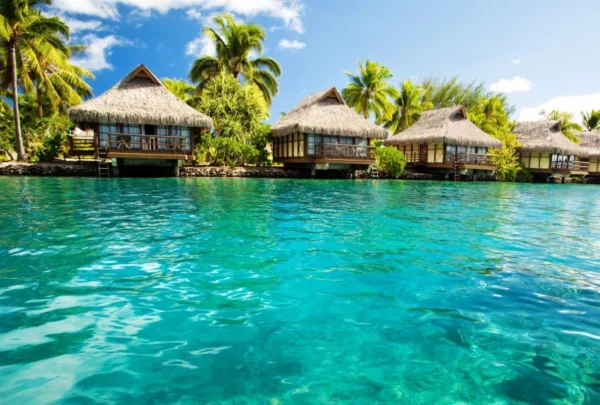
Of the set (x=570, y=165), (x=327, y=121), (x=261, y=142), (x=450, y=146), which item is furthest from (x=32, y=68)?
(x=570, y=165)

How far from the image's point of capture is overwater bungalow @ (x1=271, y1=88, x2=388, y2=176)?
22.6 meters

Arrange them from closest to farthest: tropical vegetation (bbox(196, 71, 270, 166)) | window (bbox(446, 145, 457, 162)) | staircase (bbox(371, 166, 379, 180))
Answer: tropical vegetation (bbox(196, 71, 270, 166)) → staircase (bbox(371, 166, 379, 180)) → window (bbox(446, 145, 457, 162))

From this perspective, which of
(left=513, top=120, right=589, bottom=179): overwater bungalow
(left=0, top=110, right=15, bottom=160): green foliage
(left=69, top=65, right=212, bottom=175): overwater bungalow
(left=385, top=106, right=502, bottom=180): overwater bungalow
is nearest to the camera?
(left=69, top=65, right=212, bottom=175): overwater bungalow

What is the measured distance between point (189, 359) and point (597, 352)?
273 cm

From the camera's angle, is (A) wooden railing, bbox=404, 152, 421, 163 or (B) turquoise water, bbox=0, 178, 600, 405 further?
(A) wooden railing, bbox=404, 152, 421, 163

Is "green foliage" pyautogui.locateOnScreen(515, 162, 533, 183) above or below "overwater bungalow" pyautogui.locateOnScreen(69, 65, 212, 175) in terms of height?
below

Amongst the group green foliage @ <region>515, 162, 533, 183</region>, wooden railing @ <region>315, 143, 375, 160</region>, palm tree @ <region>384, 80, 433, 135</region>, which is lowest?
green foliage @ <region>515, 162, 533, 183</region>

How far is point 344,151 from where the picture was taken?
2361 centimetres

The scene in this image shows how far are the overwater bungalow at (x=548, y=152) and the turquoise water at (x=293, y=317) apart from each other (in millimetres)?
28741

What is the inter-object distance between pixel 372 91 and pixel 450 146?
8.02 m

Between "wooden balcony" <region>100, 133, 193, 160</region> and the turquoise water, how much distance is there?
1298cm

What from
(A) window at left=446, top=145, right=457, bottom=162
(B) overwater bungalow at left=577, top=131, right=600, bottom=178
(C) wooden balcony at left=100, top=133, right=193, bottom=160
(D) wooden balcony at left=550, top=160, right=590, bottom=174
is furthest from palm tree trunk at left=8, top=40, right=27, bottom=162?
(B) overwater bungalow at left=577, top=131, right=600, bottom=178

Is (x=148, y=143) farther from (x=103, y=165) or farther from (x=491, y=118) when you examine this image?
(x=491, y=118)

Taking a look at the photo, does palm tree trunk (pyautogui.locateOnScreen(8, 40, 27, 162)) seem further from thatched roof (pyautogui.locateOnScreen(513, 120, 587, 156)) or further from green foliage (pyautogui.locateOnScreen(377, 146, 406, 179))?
thatched roof (pyautogui.locateOnScreen(513, 120, 587, 156))
